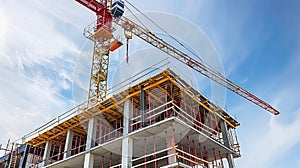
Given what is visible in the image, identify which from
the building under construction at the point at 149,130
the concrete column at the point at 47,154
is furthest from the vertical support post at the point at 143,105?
the concrete column at the point at 47,154

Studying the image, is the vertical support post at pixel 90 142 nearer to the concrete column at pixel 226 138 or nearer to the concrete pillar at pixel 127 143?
the concrete pillar at pixel 127 143

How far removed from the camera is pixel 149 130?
16.0 m

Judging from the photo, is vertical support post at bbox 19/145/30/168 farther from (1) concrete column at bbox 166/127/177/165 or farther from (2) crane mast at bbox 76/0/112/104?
(1) concrete column at bbox 166/127/177/165

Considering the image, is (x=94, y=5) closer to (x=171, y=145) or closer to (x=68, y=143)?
(x=68, y=143)

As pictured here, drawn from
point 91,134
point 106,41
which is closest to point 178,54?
point 106,41

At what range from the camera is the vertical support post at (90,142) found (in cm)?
1806

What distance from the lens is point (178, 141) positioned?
1772 centimetres

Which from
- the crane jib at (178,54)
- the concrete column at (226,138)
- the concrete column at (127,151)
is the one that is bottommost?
the concrete column at (127,151)

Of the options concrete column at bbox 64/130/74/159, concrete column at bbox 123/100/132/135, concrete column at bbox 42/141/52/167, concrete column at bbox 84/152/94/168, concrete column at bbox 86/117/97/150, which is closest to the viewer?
concrete column at bbox 123/100/132/135

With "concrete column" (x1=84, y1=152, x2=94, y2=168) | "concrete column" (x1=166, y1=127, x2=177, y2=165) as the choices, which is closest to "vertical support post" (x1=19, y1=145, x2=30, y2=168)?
"concrete column" (x1=84, y1=152, x2=94, y2=168)

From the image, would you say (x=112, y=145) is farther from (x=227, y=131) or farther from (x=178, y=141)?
(x=227, y=131)

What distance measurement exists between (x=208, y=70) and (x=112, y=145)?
23.3 m

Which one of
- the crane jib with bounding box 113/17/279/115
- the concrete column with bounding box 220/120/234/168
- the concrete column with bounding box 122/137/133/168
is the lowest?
the concrete column with bounding box 122/137/133/168

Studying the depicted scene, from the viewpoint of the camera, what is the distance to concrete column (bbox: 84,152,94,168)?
17938 millimetres
